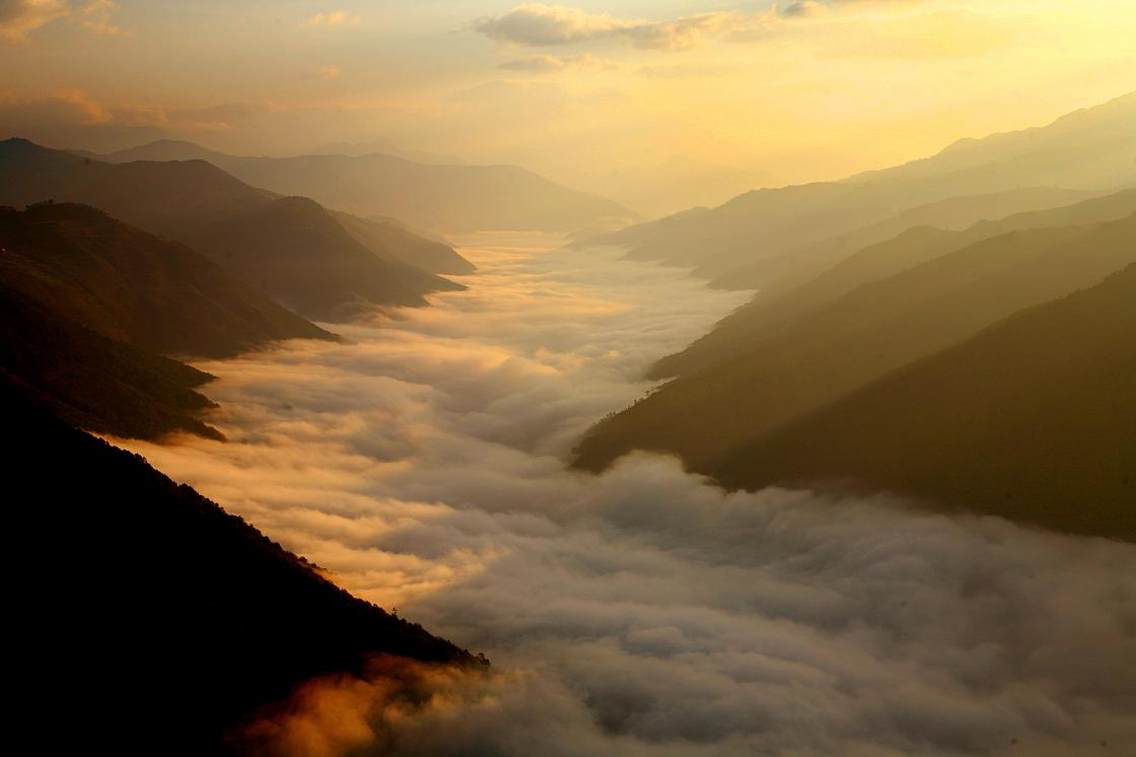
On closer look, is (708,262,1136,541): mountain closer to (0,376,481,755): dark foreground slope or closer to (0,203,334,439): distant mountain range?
(0,376,481,755): dark foreground slope

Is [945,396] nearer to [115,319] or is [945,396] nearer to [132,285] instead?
[115,319]

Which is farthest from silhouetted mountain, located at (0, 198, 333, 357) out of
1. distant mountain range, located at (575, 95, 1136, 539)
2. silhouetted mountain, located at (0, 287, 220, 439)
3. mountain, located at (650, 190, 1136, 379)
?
mountain, located at (650, 190, 1136, 379)

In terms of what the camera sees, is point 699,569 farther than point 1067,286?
No

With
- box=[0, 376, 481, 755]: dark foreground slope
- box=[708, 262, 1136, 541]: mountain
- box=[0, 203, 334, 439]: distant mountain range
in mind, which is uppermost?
box=[0, 203, 334, 439]: distant mountain range

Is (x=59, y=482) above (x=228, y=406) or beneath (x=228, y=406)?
beneath

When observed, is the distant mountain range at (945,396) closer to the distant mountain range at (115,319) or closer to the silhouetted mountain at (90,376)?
the silhouetted mountain at (90,376)

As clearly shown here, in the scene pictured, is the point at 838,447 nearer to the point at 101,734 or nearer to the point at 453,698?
the point at 453,698

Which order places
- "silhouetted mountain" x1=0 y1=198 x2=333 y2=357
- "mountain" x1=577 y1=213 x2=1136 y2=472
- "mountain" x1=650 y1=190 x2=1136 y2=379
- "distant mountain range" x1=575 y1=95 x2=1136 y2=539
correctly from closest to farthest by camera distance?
"distant mountain range" x1=575 y1=95 x2=1136 y2=539 → "mountain" x1=577 y1=213 x2=1136 y2=472 → "silhouetted mountain" x1=0 y1=198 x2=333 y2=357 → "mountain" x1=650 y1=190 x2=1136 y2=379

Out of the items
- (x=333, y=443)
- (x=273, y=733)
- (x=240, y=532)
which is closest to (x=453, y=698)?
(x=273, y=733)
